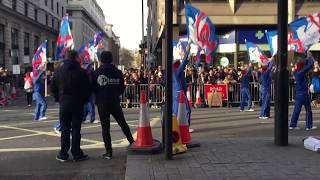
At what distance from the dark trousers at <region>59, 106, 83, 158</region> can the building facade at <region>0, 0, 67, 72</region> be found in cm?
3973

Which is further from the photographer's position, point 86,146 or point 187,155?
point 86,146

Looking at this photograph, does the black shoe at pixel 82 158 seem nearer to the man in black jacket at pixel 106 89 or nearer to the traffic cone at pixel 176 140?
the man in black jacket at pixel 106 89

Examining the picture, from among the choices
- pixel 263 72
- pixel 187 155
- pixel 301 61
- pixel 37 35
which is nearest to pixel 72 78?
pixel 187 155

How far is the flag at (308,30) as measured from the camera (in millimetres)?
11430

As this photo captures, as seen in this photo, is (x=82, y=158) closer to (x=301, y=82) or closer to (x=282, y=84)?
(x=282, y=84)

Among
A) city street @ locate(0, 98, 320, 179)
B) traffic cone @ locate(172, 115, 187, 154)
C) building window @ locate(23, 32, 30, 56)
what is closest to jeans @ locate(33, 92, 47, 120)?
city street @ locate(0, 98, 320, 179)

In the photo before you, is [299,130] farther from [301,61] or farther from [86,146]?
[86,146]

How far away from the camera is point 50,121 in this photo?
50.0 feet

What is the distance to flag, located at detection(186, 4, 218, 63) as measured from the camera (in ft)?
32.8

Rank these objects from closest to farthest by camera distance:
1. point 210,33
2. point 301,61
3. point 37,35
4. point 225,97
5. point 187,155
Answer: point 187,155, point 210,33, point 301,61, point 225,97, point 37,35

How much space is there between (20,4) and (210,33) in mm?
50745

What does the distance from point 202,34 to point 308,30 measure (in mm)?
2834

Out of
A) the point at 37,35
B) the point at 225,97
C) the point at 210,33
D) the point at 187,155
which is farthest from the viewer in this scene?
the point at 37,35

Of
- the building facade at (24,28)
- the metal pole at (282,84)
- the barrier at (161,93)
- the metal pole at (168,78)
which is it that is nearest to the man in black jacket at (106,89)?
the metal pole at (168,78)
